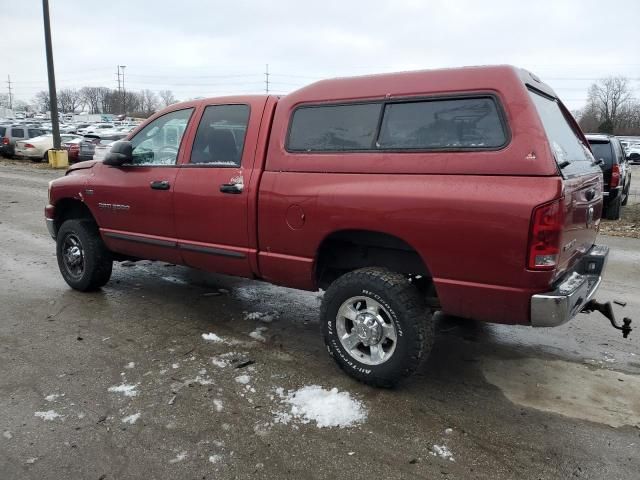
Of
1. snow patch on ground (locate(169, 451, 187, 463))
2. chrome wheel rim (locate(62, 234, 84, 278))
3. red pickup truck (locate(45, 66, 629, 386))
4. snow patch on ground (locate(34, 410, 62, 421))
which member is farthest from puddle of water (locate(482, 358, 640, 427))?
chrome wheel rim (locate(62, 234, 84, 278))

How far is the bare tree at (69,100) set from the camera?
119562 mm

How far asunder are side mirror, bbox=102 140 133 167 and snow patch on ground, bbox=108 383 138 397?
2.15m

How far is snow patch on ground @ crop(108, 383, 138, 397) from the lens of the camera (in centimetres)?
337

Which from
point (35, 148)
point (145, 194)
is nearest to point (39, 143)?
point (35, 148)

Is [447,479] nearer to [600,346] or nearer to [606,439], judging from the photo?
[606,439]

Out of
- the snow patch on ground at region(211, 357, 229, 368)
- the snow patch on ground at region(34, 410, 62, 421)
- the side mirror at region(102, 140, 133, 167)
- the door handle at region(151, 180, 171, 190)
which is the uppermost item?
the side mirror at region(102, 140, 133, 167)

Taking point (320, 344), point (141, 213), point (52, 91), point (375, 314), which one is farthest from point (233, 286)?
point (52, 91)

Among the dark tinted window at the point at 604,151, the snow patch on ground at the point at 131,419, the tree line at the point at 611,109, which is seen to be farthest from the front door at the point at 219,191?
the tree line at the point at 611,109

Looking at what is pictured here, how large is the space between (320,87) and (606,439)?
288 centimetres

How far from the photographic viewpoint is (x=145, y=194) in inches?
184

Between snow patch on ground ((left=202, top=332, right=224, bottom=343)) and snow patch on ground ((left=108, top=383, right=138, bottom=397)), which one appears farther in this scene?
snow patch on ground ((left=202, top=332, right=224, bottom=343))

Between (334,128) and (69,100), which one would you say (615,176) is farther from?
(69,100)

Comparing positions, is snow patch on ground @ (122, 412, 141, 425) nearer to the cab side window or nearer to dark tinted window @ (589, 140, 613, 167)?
the cab side window

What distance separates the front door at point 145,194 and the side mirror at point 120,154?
0.33 ft
